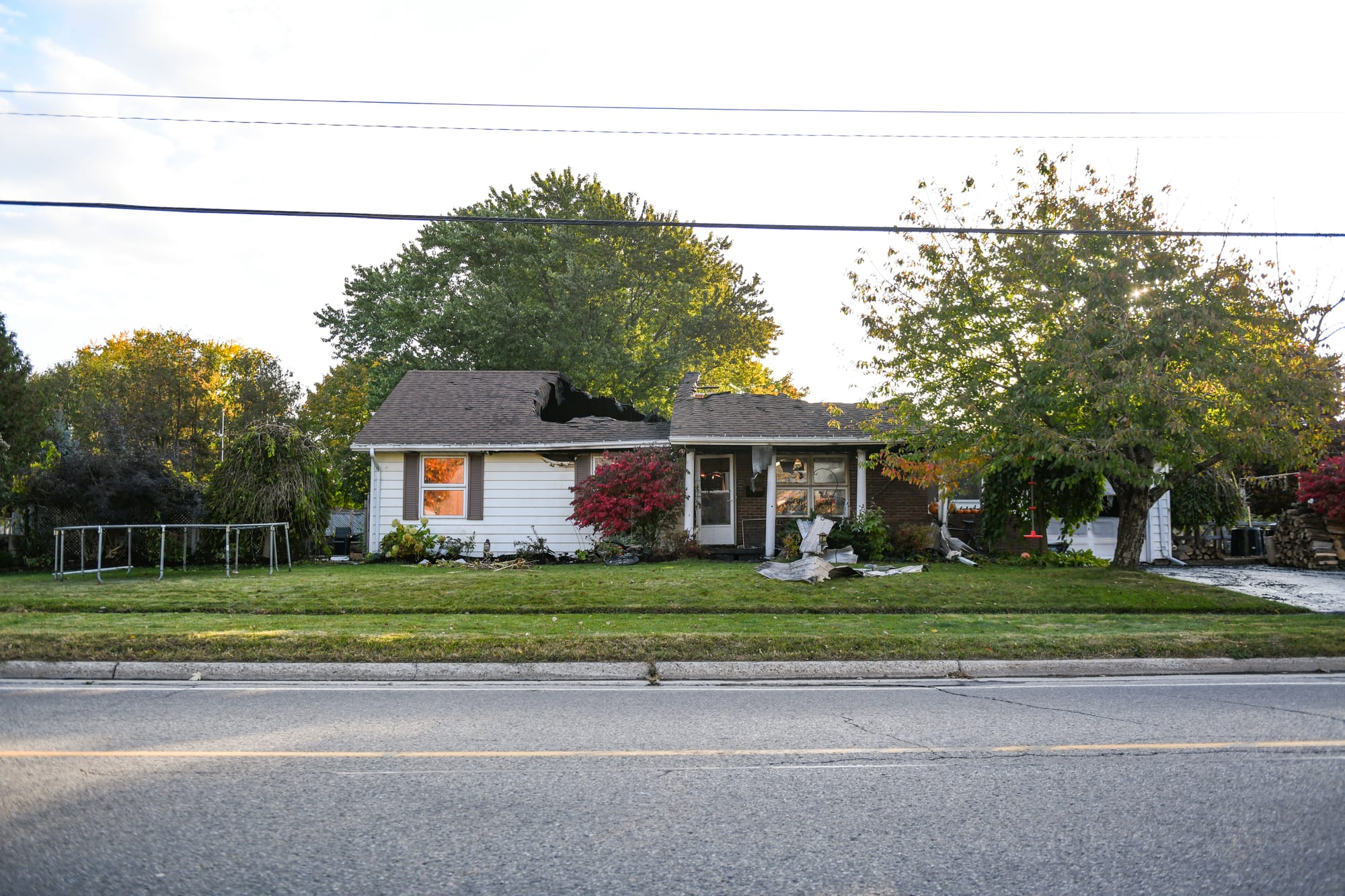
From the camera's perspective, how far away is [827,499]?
67.8 feet

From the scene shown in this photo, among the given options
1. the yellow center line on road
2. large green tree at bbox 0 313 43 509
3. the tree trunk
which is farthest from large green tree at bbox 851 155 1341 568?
large green tree at bbox 0 313 43 509

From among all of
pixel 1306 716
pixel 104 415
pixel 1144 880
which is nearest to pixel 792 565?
pixel 1306 716

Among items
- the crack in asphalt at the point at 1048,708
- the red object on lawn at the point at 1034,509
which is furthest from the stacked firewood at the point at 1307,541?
the crack in asphalt at the point at 1048,708

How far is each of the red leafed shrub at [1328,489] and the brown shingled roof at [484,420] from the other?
13521 millimetres

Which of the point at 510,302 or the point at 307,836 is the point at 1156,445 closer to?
the point at 307,836

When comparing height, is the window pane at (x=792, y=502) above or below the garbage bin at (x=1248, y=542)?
above

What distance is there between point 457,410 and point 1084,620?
15543 mm

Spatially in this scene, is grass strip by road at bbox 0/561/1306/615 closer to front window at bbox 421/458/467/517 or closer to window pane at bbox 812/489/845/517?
window pane at bbox 812/489/845/517

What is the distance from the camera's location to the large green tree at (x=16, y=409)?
82.4 feet

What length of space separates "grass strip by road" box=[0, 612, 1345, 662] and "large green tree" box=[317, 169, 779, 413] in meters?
24.8

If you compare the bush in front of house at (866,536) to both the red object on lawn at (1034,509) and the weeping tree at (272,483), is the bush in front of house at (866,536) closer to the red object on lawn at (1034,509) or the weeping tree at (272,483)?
the red object on lawn at (1034,509)

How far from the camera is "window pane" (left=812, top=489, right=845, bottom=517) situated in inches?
810

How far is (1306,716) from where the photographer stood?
6445 millimetres

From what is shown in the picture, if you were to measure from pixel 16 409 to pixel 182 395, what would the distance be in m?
12.3
